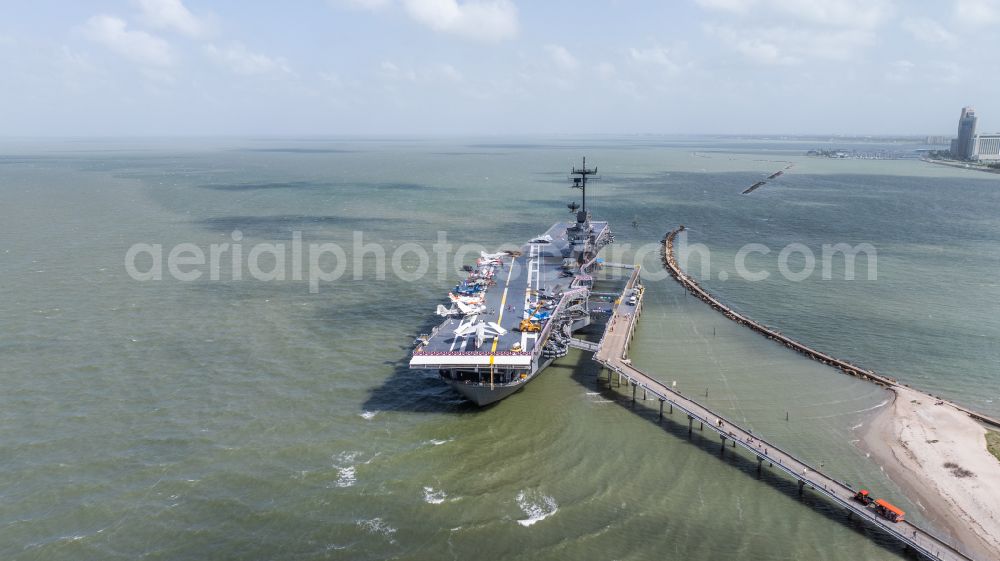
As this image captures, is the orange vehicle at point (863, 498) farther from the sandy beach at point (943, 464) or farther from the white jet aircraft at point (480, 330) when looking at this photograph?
the white jet aircraft at point (480, 330)

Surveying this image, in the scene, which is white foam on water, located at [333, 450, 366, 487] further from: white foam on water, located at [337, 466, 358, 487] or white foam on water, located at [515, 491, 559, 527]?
white foam on water, located at [515, 491, 559, 527]

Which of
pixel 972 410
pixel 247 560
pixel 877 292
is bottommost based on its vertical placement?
pixel 247 560

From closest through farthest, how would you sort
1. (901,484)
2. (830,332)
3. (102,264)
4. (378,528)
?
(378,528) < (901,484) < (830,332) < (102,264)

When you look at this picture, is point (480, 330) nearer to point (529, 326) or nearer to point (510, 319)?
point (529, 326)

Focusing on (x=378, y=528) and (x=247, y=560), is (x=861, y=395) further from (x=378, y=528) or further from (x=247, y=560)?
(x=247, y=560)

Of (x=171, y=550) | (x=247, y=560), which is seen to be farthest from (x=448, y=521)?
(x=171, y=550)

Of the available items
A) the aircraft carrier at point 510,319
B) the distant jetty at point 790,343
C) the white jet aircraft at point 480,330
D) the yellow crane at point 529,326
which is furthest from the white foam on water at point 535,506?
the distant jetty at point 790,343
